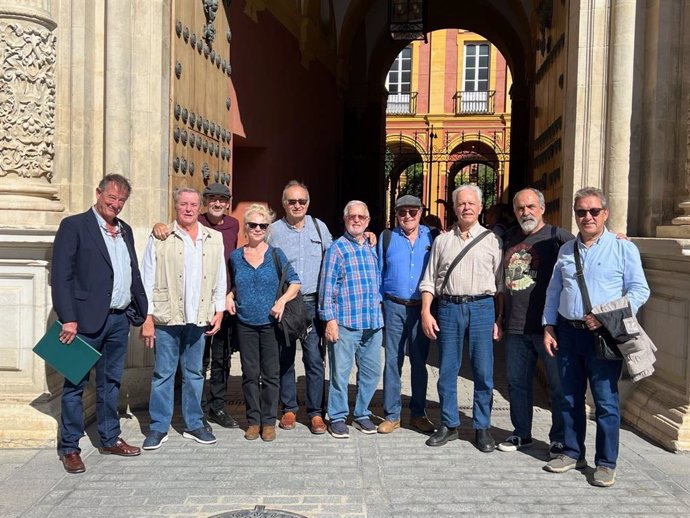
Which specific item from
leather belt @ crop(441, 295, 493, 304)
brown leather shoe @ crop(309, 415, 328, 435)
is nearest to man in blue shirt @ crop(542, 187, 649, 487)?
leather belt @ crop(441, 295, 493, 304)

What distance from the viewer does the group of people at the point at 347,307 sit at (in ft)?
15.1

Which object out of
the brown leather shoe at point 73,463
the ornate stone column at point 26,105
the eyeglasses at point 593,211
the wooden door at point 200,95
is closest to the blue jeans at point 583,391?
the eyeglasses at point 593,211

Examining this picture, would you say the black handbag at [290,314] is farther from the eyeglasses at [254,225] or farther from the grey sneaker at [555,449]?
the grey sneaker at [555,449]

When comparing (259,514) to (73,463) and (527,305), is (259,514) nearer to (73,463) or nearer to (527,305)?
(73,463)

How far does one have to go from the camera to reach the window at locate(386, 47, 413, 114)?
115 ft

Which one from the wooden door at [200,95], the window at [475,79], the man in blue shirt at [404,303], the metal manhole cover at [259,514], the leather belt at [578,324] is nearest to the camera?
the metal manhole cover at [259,514]

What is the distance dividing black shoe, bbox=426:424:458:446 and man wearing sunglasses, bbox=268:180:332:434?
0.79 meters

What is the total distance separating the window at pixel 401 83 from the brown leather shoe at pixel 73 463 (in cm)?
3155

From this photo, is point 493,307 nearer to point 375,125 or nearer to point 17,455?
point 17,455

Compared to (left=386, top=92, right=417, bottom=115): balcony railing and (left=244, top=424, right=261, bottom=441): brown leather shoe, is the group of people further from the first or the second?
(left=386, top=92, right=417, bottom=115): balcony railing

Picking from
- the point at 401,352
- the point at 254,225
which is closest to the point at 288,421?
the point at 401,352

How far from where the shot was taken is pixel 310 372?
5.62 metres

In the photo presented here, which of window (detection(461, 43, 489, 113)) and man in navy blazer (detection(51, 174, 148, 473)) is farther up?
window (detection(461, 43, 489, 113))

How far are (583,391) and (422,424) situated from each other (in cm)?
130
